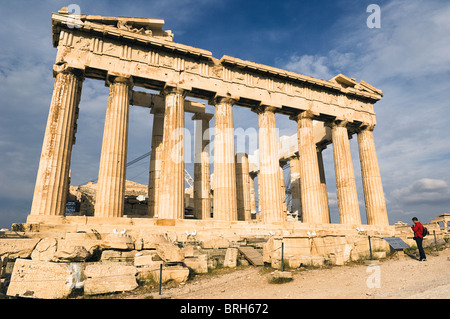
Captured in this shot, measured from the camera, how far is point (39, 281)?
7301mm

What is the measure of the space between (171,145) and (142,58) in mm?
5663

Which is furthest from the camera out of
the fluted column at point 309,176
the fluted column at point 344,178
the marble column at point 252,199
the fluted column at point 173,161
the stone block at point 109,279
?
the marble column at point 252,199

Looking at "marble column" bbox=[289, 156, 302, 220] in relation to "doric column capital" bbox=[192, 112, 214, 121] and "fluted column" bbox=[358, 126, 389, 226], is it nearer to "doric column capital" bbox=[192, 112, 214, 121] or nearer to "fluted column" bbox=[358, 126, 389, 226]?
"fluted column" bbox=[358, 126, 389, 226]

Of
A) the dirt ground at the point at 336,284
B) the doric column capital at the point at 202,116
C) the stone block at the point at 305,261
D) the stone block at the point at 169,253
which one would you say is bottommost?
the dirt ground at the point at 336,284

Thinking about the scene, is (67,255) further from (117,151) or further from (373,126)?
(373,126)

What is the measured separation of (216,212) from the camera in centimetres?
1783

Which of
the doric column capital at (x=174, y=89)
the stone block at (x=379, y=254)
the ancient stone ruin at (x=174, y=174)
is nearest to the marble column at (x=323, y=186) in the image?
the ancient stone ruin at (x=174, y=174)

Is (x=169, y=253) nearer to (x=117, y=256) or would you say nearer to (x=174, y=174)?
(x=117, y=256)

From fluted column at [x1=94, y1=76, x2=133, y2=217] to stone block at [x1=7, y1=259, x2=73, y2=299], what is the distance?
7.22 metres

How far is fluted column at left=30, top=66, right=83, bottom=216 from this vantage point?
45.0 feet

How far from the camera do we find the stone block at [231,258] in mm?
11000

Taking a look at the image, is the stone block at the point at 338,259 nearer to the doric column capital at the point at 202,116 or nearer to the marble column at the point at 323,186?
the doric column capital at the point at 202,116

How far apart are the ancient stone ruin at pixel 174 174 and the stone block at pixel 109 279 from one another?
0.03 metres

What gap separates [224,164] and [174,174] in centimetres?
338
